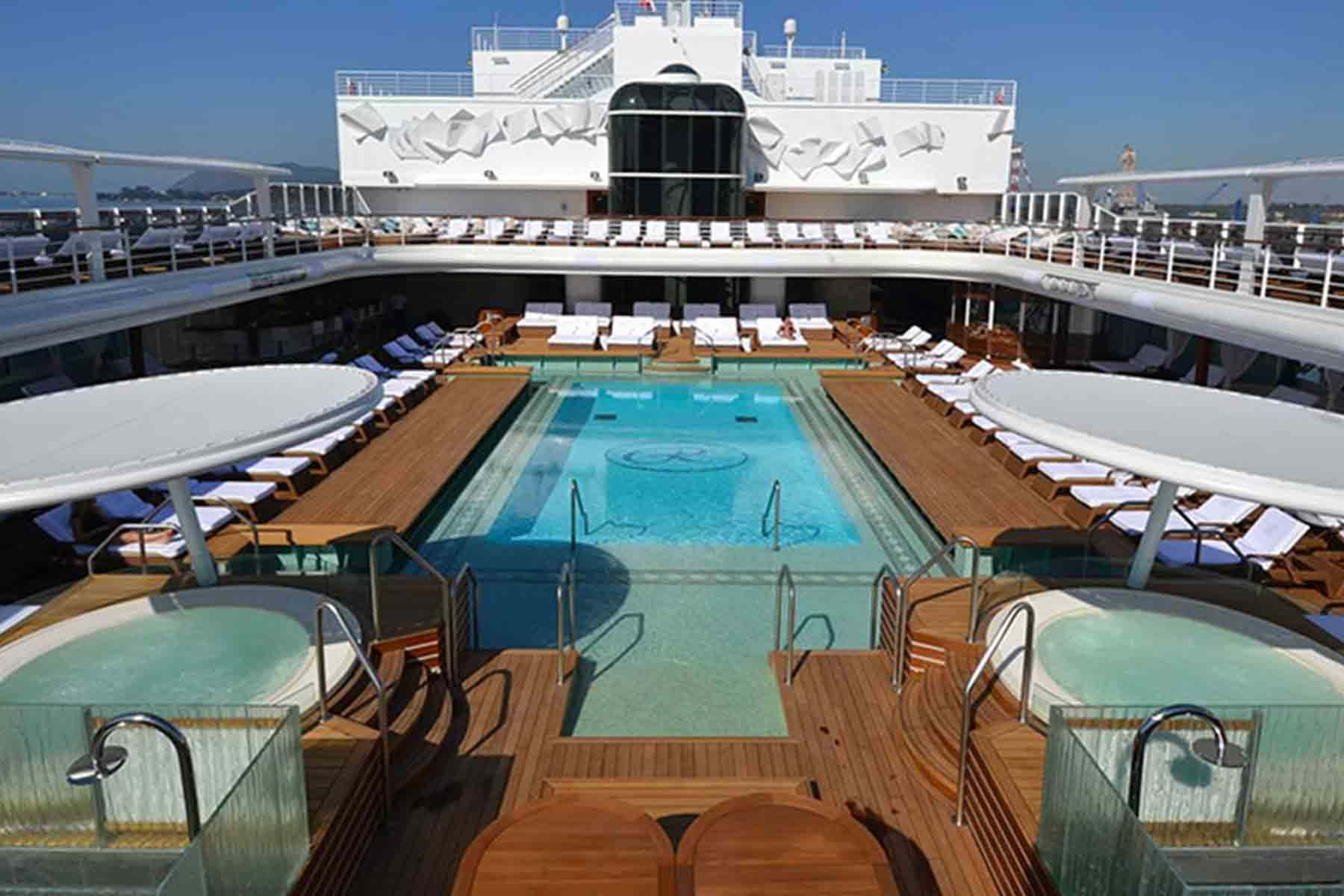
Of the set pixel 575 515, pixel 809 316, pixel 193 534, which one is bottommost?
pixel 575 515

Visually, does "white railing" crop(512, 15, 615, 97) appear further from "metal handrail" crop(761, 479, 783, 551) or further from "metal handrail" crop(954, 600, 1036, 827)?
"metal handrail" crop(954, 600, 1036, 827)

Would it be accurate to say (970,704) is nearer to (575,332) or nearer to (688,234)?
(575,332)

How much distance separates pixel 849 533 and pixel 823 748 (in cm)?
391

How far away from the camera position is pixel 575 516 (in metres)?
8.45

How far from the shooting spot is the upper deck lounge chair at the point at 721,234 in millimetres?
17688

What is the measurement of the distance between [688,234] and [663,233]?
460 millimetres

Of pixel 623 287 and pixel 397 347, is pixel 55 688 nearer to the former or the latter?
pixel 397 347

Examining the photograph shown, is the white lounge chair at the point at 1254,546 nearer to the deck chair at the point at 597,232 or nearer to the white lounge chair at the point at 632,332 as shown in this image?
the white lounge chair at the point at 632,332

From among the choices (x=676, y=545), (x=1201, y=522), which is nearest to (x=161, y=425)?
(x=676, y=545)

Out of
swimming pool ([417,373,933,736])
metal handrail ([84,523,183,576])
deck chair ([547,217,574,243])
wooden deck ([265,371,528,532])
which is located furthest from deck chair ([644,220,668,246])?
metal handrail ([84,523,183,576])

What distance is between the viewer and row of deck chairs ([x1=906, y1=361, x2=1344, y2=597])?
671 centimetres

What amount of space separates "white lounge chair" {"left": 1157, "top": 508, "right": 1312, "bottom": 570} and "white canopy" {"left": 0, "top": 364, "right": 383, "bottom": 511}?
5300 millimetres

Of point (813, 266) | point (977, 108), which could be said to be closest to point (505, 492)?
point (813, 266)

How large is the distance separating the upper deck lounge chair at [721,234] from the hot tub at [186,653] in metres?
13.5
